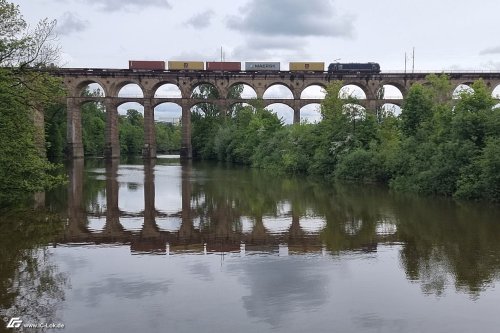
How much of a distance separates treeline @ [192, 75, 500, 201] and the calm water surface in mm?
4308

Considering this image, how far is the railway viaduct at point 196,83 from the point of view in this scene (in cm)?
7006

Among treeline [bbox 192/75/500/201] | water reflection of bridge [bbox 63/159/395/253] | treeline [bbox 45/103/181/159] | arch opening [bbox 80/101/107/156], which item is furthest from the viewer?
arch opening [bbox 80/101/107/156]

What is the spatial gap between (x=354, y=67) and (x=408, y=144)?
1646 inches

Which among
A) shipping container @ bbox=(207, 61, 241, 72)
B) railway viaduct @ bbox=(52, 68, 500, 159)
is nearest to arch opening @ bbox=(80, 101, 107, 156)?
railway viaduct @ bbox=(52, 68, 500, 159)

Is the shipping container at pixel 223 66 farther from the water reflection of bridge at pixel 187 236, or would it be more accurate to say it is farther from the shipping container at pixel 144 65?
the water reflection of bridge at pixel 187 236

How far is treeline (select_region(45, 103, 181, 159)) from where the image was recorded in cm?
7044

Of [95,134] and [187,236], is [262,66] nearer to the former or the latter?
[95,134]

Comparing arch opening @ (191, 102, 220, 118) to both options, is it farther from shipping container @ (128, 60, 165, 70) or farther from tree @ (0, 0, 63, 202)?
tree @ (0, 0, 63, 202)

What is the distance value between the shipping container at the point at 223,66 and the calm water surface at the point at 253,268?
52.1 m

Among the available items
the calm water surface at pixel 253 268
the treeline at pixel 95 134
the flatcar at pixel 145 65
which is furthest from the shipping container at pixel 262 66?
the calm water surface at pixel 253 268

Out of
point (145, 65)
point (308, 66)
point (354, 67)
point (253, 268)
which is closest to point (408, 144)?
point (253, 268)

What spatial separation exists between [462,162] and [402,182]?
5.14m

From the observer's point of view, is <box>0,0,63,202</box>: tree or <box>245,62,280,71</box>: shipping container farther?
<box>245,62,280,71</box>: shipping container

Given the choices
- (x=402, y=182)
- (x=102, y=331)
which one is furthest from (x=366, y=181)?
(x=102, y=331)
